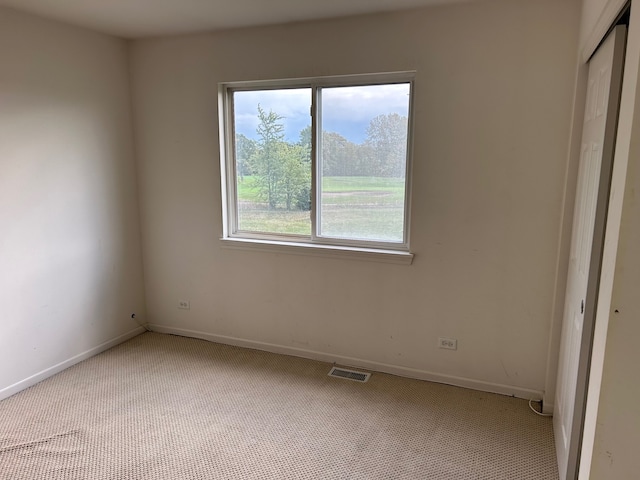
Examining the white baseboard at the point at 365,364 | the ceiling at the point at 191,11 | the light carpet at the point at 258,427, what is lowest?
the light carpet at the point at 258,427

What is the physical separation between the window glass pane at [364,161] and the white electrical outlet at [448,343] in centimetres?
73

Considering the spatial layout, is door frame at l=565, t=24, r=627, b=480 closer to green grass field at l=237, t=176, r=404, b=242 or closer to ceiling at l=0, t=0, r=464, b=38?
ceiling at l=0, t=0, r=464, b=38

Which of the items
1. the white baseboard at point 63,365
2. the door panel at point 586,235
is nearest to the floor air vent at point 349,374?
the door panel at point 586,235

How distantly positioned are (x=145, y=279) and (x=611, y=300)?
3.44 m

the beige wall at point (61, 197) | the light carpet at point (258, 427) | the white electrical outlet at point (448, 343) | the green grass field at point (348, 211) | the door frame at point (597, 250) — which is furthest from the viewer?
the green grass field at point (348, 211)

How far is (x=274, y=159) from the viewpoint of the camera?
10.6ft

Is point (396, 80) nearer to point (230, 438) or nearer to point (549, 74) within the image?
point (549, 74)

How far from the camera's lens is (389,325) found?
298cm

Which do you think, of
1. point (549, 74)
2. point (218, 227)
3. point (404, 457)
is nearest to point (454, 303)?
point (404, 457)

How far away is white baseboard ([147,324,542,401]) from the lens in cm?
273

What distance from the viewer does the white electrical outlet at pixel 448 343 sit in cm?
282

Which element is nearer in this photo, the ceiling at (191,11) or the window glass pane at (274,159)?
the ceiling at (191,11)

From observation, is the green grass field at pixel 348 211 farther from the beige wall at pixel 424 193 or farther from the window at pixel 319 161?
the beige wall at pixel 424 193

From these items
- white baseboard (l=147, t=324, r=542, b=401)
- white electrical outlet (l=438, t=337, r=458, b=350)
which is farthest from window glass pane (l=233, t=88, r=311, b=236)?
white electrical outlet (l=438, t=337, r=458, b=350)
